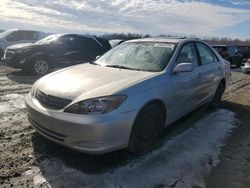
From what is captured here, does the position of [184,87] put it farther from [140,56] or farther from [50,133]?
[50,133]

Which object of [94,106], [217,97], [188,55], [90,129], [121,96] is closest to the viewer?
[90,129]

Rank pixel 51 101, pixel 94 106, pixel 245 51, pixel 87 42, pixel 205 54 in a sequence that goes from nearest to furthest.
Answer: pixel 94 106 → pixel 51 101 → pixel 205 54 → pixel 87 42 → pixel 245 51

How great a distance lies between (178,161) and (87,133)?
1416 millimetres

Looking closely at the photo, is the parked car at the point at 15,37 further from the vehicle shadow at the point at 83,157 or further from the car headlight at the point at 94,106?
the car headlight at the point at 94,106

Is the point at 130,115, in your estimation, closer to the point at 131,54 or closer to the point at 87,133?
the point at 87,133

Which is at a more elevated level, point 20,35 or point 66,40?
point 66,40

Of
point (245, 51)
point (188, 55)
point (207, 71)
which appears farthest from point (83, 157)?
point (245, 51)

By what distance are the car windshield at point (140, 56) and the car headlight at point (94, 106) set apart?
126 cm

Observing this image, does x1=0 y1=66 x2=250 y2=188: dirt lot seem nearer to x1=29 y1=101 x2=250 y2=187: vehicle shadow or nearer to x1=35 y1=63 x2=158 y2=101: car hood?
x1=29 y1=101 x2=250 y2=187: vehicle shadow

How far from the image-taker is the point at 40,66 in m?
11.2

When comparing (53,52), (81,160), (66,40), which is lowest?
(81,160)

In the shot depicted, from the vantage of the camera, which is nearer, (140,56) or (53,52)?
(140,56)

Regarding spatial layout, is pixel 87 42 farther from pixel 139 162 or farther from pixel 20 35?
pixel 139 162

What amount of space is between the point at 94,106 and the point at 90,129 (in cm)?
29
